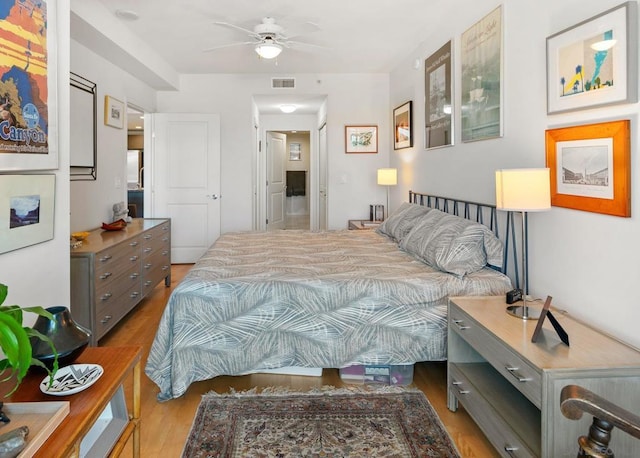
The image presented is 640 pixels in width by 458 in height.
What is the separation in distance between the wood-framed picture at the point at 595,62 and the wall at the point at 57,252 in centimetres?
236

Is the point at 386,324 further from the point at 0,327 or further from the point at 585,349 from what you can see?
the point at 0,327

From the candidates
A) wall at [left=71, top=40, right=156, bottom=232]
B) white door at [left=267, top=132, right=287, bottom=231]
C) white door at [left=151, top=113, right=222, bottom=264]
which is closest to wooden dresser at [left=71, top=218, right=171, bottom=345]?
wall at [left=71, top=40, right=156, bottom=232]

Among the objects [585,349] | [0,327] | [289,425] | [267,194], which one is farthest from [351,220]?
[0,327]

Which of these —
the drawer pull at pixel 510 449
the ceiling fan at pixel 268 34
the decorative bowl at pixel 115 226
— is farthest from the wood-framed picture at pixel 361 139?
the drawer pull at pixel 510 449

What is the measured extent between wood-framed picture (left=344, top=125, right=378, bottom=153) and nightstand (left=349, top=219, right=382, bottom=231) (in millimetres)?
943

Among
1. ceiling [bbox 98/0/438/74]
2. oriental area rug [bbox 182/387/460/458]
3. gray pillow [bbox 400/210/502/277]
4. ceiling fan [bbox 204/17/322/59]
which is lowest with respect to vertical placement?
oriental area rug [bbox 182/387/460/458]

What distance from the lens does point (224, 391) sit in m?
2.58

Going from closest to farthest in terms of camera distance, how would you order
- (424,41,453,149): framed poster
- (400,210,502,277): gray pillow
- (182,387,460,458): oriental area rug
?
(182,387,460,458): oriental area rug, (400,210,502,277): gray pillow, (424,41,453,149): framed poster

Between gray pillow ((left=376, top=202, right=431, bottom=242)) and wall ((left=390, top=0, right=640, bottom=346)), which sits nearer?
wall ((left=390, top=0, right=640, bottom=346))

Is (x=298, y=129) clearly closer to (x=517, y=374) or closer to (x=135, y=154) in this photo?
(x=135, y=154)

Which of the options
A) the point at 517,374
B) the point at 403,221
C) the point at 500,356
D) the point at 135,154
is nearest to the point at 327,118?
the point at 403,221

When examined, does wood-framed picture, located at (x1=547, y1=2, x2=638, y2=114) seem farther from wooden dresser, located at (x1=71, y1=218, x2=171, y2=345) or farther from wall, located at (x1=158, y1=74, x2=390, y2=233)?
wall, located at (x1=158, y1=74, x2=390, y2=233)

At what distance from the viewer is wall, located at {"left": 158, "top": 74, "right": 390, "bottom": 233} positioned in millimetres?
5941

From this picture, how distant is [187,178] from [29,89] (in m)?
4.23
